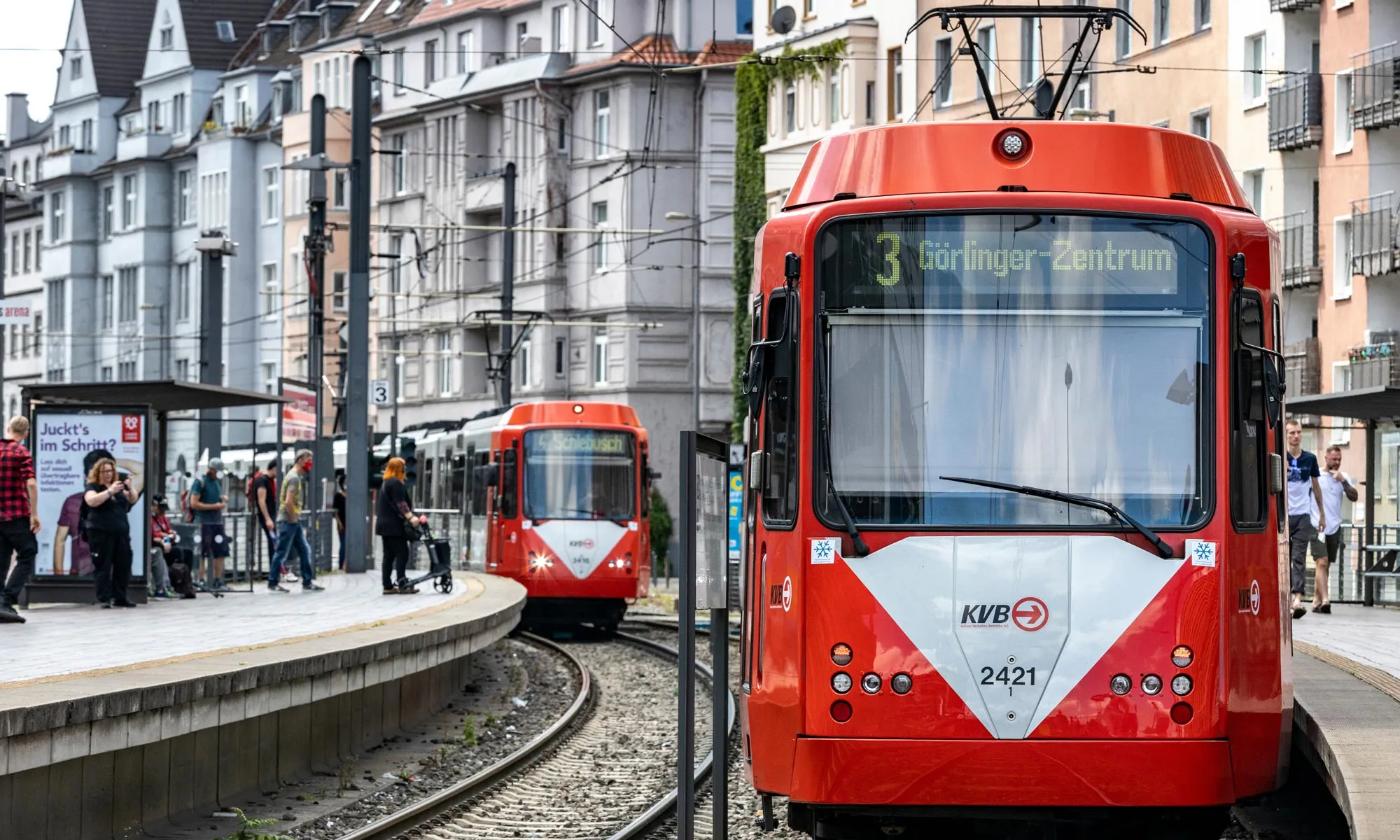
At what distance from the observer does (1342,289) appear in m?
47.1

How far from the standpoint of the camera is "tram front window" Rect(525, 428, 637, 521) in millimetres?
30641

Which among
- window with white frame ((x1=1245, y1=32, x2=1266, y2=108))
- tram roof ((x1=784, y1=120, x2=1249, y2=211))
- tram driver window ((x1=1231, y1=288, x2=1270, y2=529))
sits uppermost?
window with white frame ((x1=1245, y1=32, x2=1266, y2=108))

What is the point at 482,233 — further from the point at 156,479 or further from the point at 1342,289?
the point at 156,479

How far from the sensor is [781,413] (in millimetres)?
10172

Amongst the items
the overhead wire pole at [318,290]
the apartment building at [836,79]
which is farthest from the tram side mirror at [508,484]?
the apartment building at [836,79]

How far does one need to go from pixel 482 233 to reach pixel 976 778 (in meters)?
61.9

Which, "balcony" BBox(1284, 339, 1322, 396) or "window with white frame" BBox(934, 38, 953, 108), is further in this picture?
"window with white frame" BBox(934, 38, 953, 108)

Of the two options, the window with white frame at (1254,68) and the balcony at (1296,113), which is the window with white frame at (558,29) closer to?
the window with white frame at (1254,68)

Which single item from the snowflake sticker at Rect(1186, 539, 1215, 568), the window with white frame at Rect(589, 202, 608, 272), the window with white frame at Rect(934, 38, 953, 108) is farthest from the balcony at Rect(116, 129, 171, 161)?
the snowflake sticker at Rect(1186, 539, 1215, 568)

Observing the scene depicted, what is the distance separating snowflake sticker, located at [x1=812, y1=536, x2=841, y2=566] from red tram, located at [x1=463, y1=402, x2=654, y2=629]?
20.4m

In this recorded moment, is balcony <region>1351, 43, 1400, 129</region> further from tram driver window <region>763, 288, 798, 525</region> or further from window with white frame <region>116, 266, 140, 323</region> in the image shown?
window with white frame <region>116, 266, 140, 323</region>

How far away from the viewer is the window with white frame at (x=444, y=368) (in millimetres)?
72812

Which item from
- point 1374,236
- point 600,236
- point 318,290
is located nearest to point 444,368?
point 600,236

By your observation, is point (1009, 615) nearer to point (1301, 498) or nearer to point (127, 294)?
point (1301, 498)
